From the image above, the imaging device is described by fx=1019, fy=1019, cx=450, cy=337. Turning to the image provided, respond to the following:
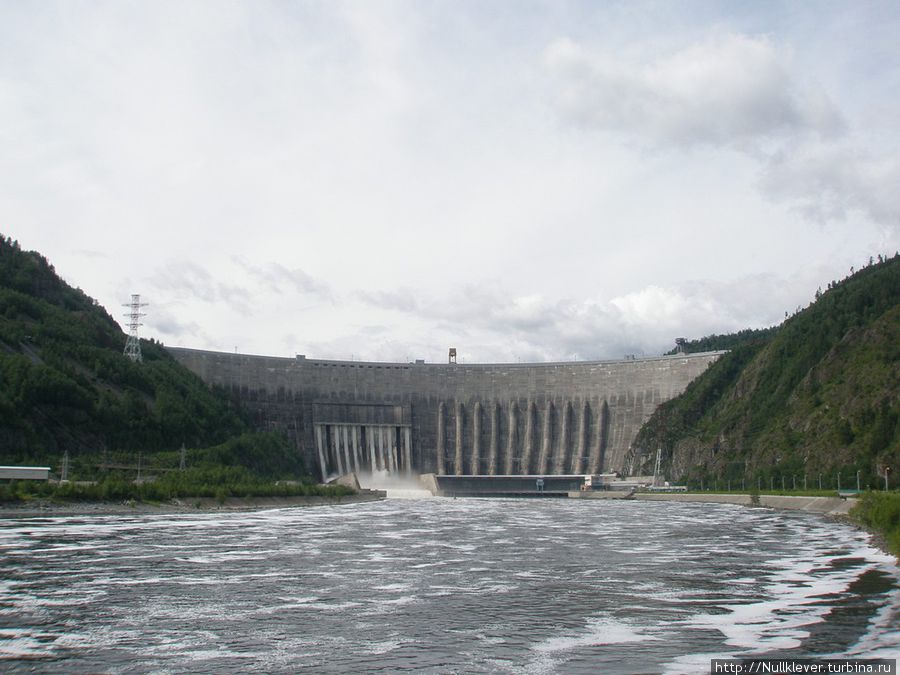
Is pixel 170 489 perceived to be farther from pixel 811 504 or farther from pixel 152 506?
pixel 811 504

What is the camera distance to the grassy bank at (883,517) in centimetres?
4591

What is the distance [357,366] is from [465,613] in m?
138

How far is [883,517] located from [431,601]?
31.6m

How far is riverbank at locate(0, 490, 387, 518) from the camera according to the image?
243ft

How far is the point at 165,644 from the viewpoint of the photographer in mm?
24969

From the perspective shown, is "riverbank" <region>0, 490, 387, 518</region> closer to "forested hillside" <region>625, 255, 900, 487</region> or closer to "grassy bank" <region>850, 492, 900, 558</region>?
"grassy bank" <region>850, 492, 900, 558</region>

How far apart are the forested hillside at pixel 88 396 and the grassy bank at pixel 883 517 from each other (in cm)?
6923

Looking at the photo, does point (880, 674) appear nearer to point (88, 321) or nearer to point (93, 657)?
point (93, 657)

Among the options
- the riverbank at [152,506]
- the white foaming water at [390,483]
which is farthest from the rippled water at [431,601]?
the white foaming water at [390,483]

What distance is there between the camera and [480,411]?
552 feet

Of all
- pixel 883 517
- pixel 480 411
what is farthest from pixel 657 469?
pixel 883 517

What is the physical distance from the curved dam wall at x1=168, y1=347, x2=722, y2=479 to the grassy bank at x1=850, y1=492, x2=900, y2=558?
96.7 m

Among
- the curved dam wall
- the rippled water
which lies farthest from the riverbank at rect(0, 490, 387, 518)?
the curved dam wall

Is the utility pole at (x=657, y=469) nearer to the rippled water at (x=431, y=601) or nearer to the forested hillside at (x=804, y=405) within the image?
the forested hillside at (x=804, y=405)
